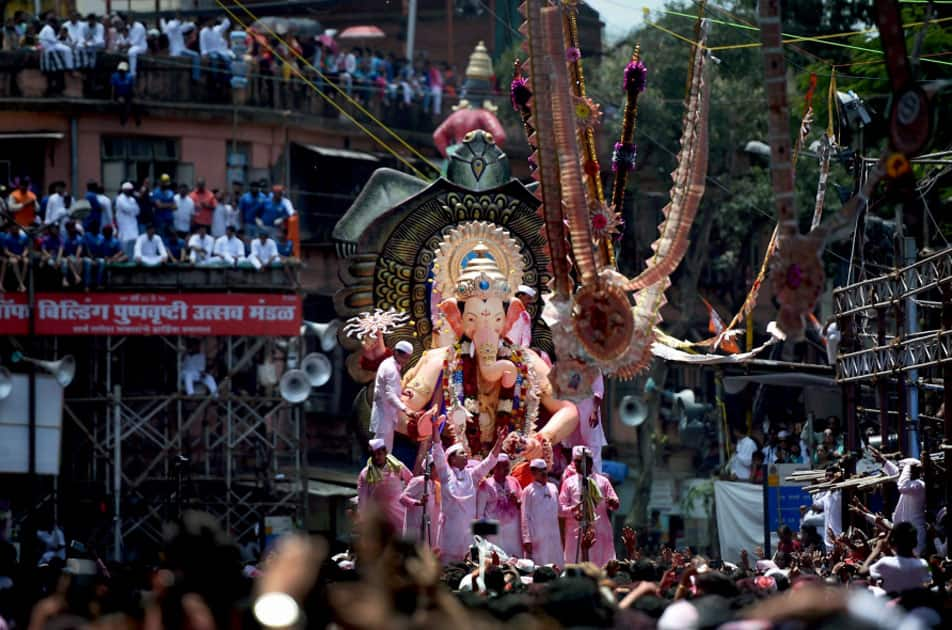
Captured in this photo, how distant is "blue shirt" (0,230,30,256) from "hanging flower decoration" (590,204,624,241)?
1337 centimetres

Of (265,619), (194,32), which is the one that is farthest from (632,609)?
(194,32)

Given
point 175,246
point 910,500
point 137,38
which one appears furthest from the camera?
point 137,38

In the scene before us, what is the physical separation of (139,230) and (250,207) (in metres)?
1.83

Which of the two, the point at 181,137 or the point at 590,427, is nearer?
the point at 590,427

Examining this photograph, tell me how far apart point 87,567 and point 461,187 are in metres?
6.91

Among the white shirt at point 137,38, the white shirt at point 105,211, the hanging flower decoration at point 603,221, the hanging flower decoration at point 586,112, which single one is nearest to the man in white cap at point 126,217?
the white shirt at point 105,211

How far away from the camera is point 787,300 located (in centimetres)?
1521

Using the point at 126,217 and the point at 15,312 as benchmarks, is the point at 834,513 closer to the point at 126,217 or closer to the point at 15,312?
the point at 15,312

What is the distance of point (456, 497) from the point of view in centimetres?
2002

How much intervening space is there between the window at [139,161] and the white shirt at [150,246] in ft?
15.7

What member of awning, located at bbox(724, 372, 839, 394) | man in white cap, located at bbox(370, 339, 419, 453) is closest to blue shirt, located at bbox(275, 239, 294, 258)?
awning, located at bbox(724, 372, 839, 394)

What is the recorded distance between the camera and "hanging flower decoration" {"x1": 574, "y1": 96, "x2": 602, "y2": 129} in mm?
19234

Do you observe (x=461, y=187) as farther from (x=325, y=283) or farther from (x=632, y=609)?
(x=325, y=283)

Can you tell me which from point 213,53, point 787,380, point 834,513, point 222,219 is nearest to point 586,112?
point 834,513
